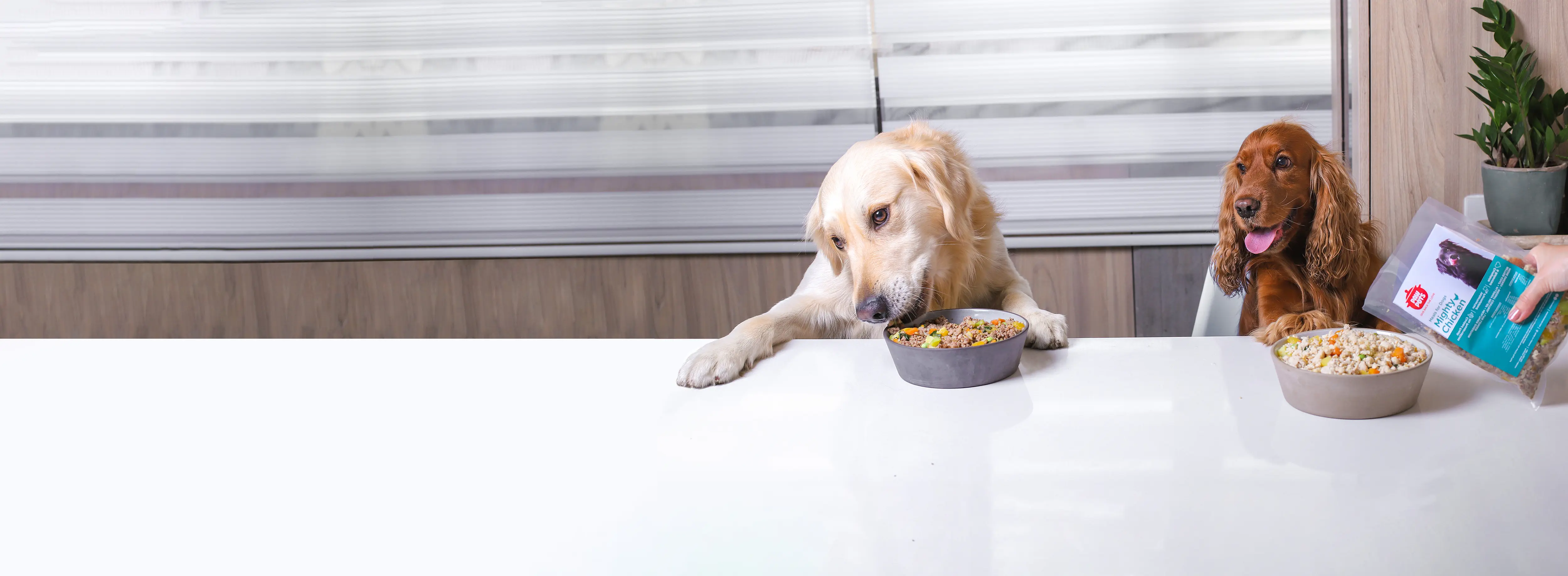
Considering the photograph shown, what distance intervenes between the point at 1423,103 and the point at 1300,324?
660 mm

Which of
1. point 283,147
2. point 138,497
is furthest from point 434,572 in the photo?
point 283,147

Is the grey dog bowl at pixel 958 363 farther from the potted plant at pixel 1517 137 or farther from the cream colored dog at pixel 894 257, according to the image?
the potted plant at pixel 1517 137

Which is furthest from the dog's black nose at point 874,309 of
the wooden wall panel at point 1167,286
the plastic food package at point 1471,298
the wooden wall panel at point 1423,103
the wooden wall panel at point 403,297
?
the wooden wall panel at point 1167,286

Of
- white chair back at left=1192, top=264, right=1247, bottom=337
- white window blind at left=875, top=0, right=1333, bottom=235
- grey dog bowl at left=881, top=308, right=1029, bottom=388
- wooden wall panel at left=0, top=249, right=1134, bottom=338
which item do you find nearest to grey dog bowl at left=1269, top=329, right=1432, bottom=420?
grey dog bowl at left=881, top=308, right=1029, bottom=388

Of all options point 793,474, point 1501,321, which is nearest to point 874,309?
point 793,474

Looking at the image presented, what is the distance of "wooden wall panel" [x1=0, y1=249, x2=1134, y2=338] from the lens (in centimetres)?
253

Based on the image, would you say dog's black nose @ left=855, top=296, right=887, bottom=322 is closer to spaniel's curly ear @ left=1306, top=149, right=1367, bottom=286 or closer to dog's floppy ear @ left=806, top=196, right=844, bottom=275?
dog's floppy ear @ left=806, top=196, right=844, bottom=275

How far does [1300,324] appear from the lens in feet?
3.24

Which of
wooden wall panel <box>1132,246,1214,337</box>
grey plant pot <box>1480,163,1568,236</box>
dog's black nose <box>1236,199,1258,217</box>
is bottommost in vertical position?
wooden wall panel <box>1132,246,1214,337</box>

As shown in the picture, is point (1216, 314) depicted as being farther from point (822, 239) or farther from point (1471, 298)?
point (822, 239)

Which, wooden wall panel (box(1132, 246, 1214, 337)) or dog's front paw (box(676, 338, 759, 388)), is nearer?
dog's front paw (box(676, 338, 759, 388))

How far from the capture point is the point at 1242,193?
0.99 metres

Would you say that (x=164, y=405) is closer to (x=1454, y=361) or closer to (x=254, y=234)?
(x=1454, y=361)

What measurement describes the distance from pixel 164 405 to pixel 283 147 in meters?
1.69
